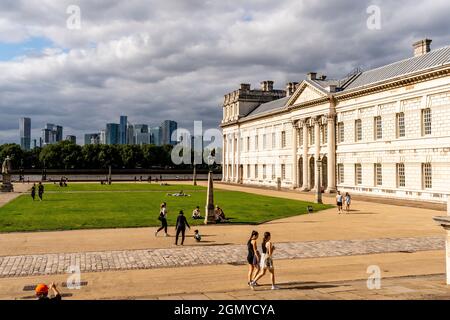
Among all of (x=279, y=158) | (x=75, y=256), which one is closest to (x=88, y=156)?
(x=279, y=158)

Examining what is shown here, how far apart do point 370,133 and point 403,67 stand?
773 cm

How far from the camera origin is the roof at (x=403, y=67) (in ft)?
141

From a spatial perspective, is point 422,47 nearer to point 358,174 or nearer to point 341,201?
point 358,174

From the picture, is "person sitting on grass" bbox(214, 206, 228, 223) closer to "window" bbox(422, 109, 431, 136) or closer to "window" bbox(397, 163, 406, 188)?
"window" bbox(422, 109, 431, 136)

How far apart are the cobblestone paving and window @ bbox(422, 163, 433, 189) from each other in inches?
920

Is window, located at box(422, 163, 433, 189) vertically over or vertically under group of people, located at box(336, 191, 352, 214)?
over

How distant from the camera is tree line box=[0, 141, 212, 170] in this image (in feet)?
478

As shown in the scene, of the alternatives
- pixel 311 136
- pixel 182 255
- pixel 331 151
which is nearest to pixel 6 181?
pixel 311 136

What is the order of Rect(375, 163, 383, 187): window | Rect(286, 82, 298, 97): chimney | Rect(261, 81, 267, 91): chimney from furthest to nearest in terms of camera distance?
Rect(261, 81, 267, 91): chimney < Rect(286, 82, 298, 97): chimney < Rect(375, 163, 383, 187): window

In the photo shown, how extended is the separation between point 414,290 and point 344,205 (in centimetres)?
2767

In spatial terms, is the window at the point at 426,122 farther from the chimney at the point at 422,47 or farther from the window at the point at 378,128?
the chimney at the point at 422,47

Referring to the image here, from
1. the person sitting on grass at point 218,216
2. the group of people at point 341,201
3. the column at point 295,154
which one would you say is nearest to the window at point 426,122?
the group of people at point 341,201

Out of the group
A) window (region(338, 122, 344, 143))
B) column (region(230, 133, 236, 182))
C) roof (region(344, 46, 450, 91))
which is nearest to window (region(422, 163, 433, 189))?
roof (region(344, 46, 450, 91))
